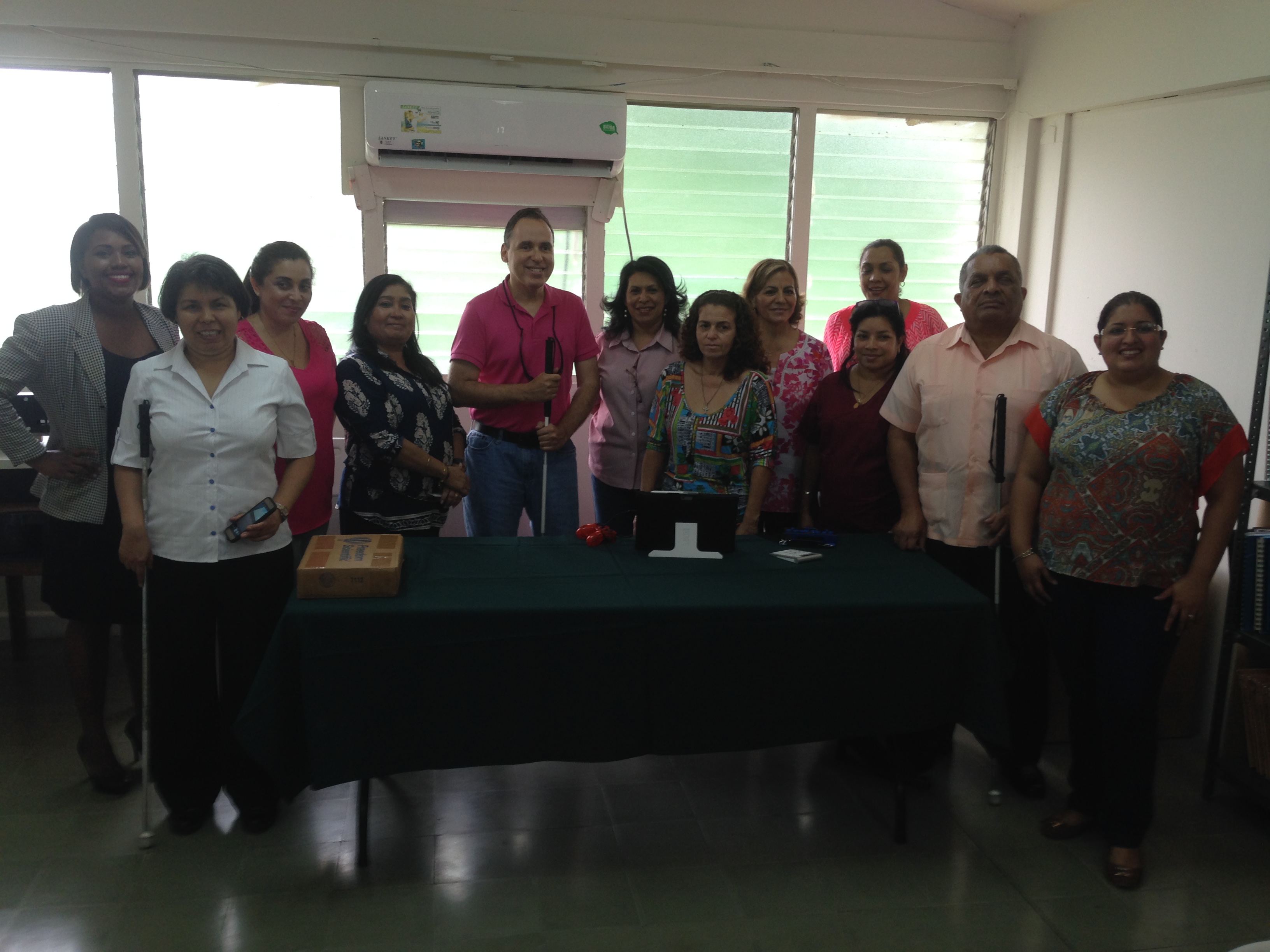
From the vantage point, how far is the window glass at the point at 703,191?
447cm

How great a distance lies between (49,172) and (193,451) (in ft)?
8.17

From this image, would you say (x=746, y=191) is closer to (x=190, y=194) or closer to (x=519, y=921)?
(x=190, y=194)

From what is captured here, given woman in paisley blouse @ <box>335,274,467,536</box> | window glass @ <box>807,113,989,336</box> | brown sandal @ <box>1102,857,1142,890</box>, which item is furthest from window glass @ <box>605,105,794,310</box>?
brown sandal @ <box>1102,857,1142,890</box>

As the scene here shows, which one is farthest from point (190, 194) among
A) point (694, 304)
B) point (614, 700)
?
point (614, 700)

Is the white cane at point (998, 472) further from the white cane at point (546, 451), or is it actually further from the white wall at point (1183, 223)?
the white cane at point (546, 451)

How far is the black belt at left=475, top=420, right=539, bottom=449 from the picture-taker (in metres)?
3.33

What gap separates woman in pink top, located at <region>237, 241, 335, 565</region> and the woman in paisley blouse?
0.19ft

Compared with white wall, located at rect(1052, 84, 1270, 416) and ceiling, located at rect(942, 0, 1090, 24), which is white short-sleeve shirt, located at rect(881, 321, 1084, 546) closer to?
white wall, located at rect(1052, 84, 1270, 416)

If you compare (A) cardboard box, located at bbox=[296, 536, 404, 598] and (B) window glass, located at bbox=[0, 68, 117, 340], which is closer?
(A) cardboard box, located at bbox=[296, 536, 404, 598]

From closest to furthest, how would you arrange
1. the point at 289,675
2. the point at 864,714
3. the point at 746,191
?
the point at 289,675, the point at 864,714, the point at 746,191

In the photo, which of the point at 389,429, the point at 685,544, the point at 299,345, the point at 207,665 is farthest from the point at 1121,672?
the point at 299,345

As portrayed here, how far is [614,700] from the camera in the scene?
235 centimetres

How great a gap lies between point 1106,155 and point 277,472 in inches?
137

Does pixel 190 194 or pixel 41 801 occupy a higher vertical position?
pixel 190 194
